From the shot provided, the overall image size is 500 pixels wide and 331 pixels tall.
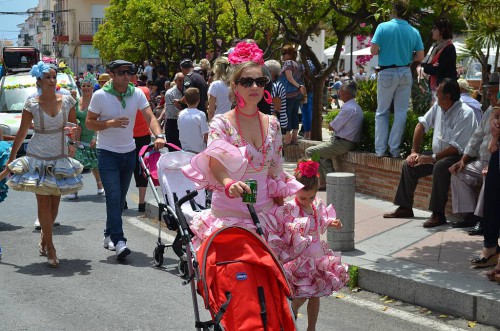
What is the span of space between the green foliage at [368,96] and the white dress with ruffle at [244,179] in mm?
7719

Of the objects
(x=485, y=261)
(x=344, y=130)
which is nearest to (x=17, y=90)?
(x=344, y=130)

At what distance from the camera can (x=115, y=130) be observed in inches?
351

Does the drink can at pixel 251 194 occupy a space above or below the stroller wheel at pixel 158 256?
above

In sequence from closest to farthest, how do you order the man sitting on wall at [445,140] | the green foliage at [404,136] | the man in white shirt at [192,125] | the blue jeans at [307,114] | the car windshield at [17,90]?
1. the man sitting on wall at [445,140]
2. the man in white shirt at [192,125]
3. the green foliage at [404,136]
4. the car windshield at [17,90]
5. the blue jeans at [307,114]

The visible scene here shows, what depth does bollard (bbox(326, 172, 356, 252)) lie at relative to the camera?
334 inches

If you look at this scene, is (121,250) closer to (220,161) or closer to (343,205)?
(343,205)

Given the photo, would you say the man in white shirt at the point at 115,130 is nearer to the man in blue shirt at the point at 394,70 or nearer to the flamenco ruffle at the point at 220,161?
the flamenco ruffle at the point at 220,161

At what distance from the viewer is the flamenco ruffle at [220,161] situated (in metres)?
5.48

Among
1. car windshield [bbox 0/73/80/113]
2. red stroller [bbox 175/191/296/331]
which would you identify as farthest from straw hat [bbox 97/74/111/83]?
red stroller [bbox 175/191/296/331]

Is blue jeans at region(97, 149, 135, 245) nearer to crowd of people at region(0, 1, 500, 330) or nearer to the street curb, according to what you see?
crowd of people at region(0, 1, 500, 330)

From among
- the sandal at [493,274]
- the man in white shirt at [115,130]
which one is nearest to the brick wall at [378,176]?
the sandal at [493,274]

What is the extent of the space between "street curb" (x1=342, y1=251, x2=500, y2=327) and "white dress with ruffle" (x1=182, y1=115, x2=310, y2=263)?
5.97ft

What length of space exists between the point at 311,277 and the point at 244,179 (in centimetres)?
93

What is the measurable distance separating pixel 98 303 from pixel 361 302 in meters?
2.32
